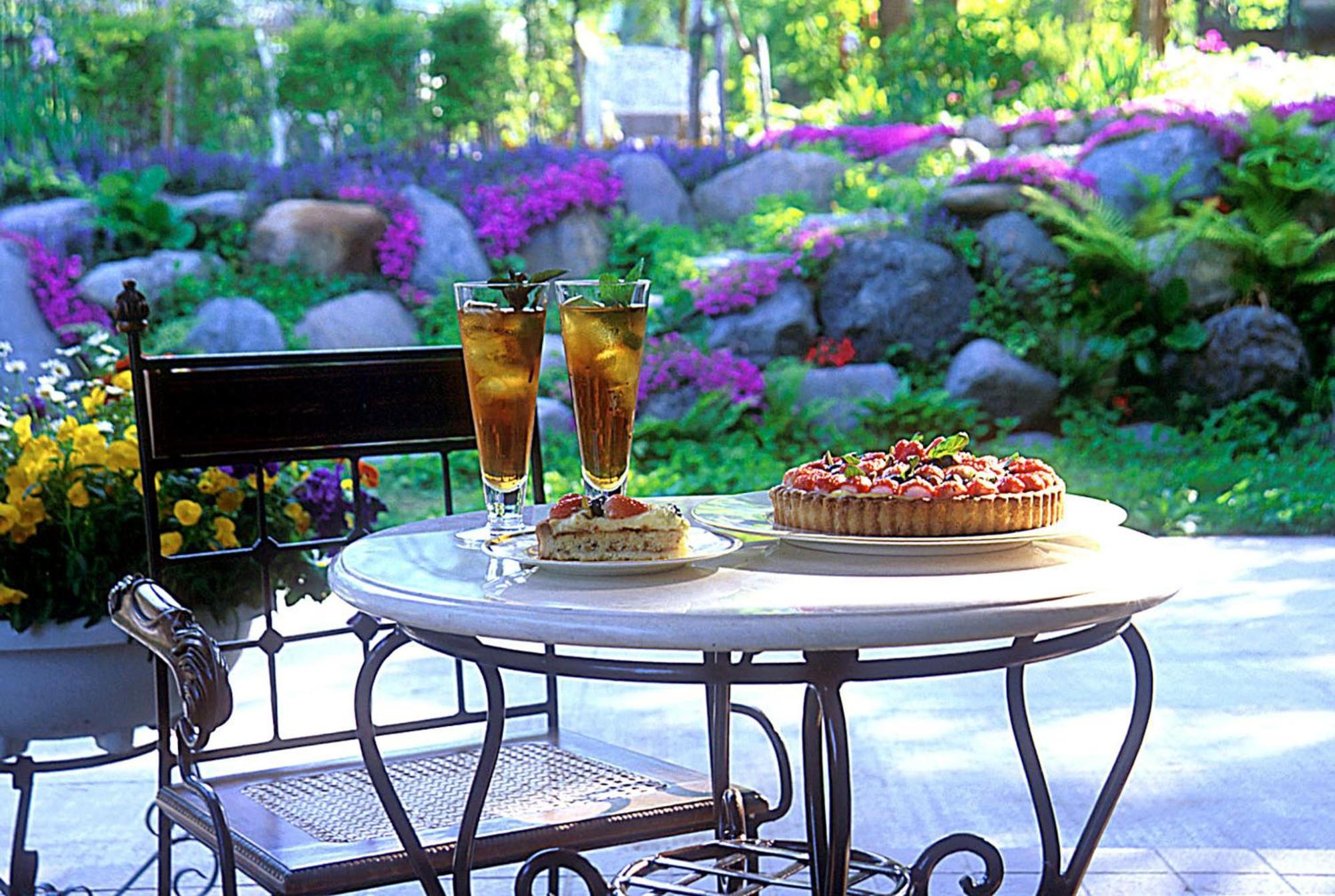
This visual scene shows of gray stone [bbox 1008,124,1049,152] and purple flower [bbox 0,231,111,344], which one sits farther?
gray stone [bbox 1008,124,1049,152]

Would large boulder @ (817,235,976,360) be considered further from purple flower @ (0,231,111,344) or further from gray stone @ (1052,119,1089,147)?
purple flower @ (0,231,111,344)

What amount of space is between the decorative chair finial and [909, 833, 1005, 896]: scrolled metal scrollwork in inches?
45.2

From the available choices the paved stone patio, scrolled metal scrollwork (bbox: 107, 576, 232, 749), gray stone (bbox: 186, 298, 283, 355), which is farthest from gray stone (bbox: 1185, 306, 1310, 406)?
scrolled metal scrollwork (bbox: 107, 576, 232, 749)

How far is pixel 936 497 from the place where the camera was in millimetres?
1470

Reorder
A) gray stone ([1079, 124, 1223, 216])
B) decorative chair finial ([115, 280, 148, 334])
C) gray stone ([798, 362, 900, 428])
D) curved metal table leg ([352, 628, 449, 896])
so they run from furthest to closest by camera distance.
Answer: gray stone ([1079, 124, 1223, 216])
gray stone ([798, 362, 900, 428])
decorative chair finial ([115, 280, 148, 334])
curved metal table leg ([352, 628, 449, 896])

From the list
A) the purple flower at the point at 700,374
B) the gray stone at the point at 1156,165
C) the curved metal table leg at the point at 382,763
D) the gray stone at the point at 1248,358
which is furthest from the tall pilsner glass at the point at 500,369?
the gray stone at the point at 1156,165

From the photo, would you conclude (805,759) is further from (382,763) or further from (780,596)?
(382,763)

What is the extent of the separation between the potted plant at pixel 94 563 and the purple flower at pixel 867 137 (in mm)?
7743

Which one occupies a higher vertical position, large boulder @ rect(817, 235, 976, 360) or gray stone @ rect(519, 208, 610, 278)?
gray stone @ rect(519, 208, 610, 278)

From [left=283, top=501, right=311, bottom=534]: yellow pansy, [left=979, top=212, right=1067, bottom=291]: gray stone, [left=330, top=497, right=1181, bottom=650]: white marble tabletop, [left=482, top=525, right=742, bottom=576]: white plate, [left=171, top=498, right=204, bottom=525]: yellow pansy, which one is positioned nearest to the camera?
[left=330, top=497, right=1181, bottom=650]: white marble tabletop

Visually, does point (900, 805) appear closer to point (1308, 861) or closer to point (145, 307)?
point (1308, 861)

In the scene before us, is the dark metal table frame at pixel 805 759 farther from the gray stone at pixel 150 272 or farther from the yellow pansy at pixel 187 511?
the gray stone at pixel 150 272

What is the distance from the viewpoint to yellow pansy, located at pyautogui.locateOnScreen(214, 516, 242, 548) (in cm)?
248

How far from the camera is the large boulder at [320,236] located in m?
8.52
